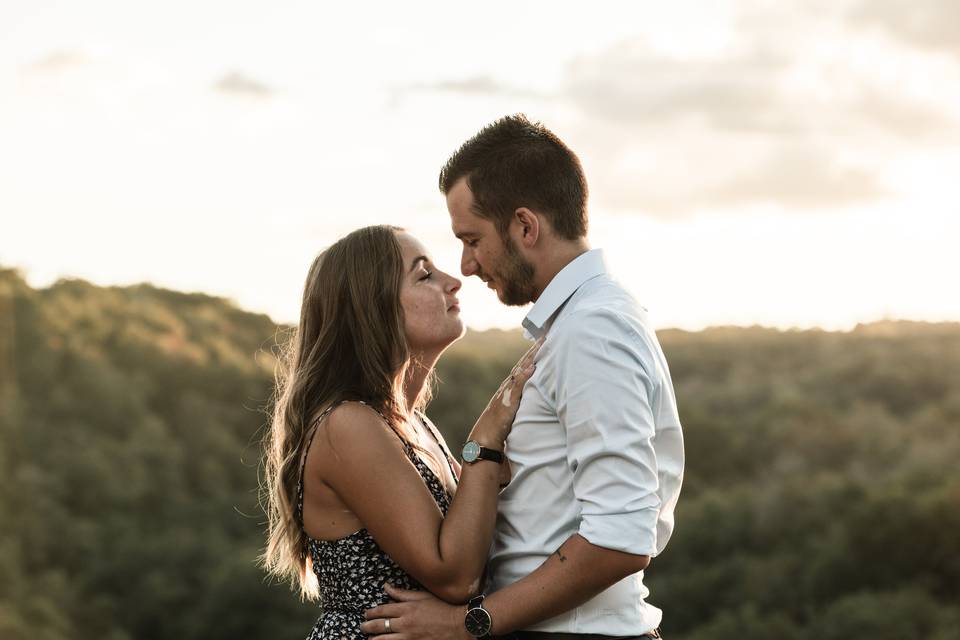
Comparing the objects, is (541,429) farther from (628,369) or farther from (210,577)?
(210,577)

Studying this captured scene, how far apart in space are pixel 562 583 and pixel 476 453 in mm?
340

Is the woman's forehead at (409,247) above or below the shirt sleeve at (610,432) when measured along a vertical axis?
above

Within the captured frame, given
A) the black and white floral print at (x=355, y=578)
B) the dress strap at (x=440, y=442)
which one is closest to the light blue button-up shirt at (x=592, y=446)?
the black and white floral print at (x=355, y=578)

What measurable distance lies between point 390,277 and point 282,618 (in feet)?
55.9

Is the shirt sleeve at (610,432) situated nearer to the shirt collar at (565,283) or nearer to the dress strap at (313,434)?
the shirt collar at (565,283)

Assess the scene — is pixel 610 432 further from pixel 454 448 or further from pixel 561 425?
pixel 454 448

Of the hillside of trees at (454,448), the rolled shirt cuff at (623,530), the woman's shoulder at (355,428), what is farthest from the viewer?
the hillside of trees at (454,448)

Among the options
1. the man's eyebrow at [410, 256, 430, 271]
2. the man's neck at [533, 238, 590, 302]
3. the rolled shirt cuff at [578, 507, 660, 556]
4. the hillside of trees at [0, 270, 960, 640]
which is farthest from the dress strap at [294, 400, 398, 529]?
the hillside of trees at [0, 270, 960, 640]

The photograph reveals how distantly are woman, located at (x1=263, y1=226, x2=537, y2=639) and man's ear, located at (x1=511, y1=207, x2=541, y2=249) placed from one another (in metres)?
0.26

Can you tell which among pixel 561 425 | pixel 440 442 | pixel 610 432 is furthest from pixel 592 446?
pixel 440 442

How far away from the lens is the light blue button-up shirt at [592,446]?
2.21m

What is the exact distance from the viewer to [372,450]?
2584 mm

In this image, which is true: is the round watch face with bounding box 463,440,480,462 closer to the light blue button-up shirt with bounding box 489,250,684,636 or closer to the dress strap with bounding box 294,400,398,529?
the light blue button-up shirt with bounding box 489,250,684,636

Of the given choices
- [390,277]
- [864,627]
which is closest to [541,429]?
[390,277]
